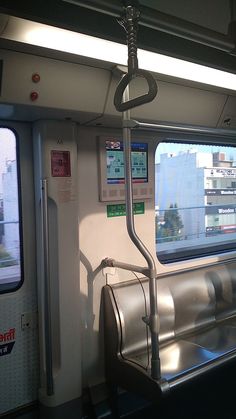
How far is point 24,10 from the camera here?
47.2 inches

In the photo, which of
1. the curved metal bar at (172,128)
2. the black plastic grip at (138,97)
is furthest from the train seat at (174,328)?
the black plastic grip at (138,97)

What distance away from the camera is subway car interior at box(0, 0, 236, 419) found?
1.52 meters

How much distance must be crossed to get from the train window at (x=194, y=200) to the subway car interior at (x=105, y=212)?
38mm

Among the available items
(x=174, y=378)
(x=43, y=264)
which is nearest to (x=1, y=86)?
(x=43, y=264)

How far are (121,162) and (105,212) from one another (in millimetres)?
383

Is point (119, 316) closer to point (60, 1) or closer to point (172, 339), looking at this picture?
point (172, 339)

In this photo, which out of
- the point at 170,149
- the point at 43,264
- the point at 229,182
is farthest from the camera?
the point at 229,182

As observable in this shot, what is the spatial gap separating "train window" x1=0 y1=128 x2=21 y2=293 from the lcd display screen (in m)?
0.65

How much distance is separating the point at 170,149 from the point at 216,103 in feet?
1.78

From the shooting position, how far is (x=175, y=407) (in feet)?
8.20

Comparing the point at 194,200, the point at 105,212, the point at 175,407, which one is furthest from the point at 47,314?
the point at 194,200

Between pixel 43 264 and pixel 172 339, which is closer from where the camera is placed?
pixel 43 264

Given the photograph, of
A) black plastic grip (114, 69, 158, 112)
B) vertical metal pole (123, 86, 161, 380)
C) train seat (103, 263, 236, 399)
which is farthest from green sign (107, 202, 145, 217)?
black plastic grip (114, 69, 158, 112)

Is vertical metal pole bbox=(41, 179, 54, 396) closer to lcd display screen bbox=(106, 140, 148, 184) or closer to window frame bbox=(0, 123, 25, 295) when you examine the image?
window frame bbox=(0, 123, 25, 295)
